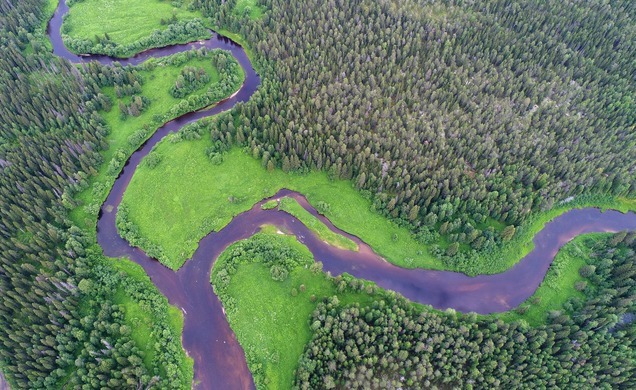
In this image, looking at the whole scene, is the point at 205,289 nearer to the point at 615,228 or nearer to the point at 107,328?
the point at 107,328

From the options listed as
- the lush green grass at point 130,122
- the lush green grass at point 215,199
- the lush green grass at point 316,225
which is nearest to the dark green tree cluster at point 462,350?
the lush green grass at point 316,225

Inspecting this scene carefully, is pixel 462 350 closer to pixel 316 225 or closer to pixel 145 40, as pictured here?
pixel 316 225

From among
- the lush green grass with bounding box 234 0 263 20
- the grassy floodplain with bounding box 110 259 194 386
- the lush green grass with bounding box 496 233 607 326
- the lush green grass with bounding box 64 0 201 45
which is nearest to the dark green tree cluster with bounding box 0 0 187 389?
the grassy floodplain with bounding box 110 259 194 386

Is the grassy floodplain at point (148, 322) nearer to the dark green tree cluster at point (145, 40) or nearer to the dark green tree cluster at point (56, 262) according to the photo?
the dark green tree cluster at point (56, 262)

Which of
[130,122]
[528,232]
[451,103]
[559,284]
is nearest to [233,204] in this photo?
[130,122]

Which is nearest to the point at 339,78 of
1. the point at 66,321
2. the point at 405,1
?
the point at 405,1

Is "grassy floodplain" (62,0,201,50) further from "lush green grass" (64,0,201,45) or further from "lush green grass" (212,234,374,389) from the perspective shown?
"lush green grass" (212,234,374,389)
